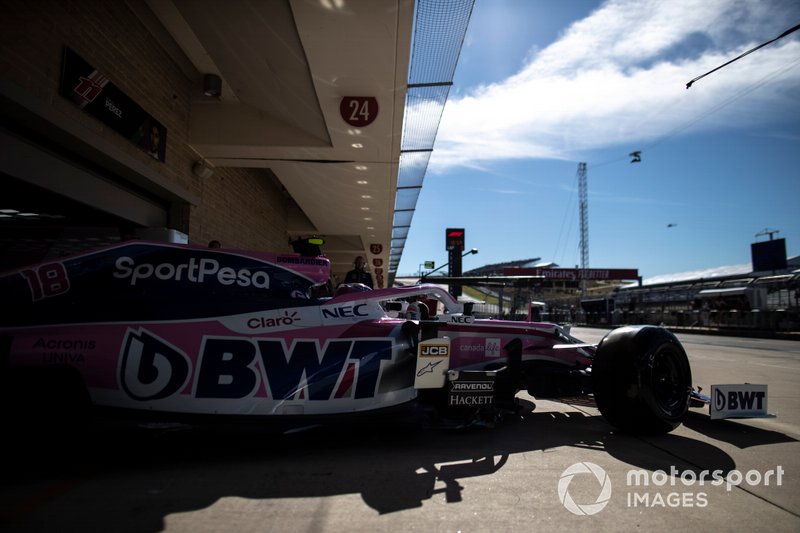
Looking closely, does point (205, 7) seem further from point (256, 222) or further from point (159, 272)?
point (256, 222)

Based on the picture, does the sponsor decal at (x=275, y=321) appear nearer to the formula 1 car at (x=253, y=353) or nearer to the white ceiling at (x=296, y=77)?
the formula 1 car at (x=253, y=353)

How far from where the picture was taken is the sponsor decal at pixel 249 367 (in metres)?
2.95

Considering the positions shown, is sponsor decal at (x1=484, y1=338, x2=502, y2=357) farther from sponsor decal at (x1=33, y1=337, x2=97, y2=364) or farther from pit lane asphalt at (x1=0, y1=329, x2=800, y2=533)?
sponsor decal at (x1=33, y1=337, x2=97, y2=364)

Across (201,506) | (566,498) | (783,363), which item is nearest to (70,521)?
(201,506)

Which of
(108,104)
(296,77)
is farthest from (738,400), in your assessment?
(108,104)

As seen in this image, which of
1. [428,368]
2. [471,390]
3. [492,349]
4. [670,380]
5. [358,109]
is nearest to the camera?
[428,368]

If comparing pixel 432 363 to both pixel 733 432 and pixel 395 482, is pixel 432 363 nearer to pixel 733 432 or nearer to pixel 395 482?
pixel 395 482

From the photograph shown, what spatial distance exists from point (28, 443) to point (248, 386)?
1221mm

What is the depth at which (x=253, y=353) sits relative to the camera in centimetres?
316

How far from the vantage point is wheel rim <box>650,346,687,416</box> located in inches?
151

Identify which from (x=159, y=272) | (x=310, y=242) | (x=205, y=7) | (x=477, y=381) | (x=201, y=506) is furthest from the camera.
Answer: (x=205, y=7)

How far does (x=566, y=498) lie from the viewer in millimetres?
2496

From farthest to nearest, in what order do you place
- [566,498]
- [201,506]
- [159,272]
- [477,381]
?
1. [477,381]
2. [159,272]
3. [566,498]
4. [201,506]

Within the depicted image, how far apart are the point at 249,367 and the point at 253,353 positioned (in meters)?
0.10
